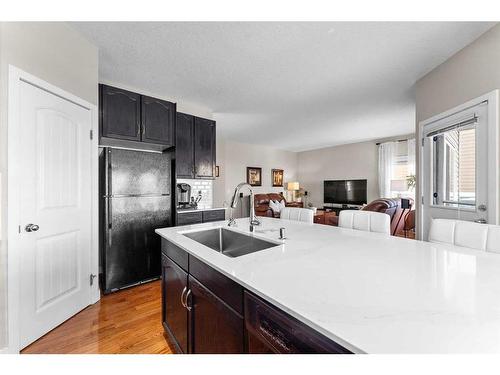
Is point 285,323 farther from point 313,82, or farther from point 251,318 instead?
point 313,82

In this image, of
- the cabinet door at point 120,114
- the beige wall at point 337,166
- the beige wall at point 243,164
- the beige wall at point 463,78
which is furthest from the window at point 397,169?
the cabinet door at point 120,114

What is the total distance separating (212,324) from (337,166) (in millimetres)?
7087

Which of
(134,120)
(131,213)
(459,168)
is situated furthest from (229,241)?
(459,168)

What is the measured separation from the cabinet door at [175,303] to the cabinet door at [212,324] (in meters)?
0.11

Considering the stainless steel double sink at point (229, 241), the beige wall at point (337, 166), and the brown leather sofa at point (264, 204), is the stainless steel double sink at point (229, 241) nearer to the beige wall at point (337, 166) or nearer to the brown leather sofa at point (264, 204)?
the brown leather sofa at point (264, 204)

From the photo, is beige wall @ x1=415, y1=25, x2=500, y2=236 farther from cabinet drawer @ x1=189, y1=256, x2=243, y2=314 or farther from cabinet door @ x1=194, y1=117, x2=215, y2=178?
cabinet door @ x1=194, y1=117, x2=215, y2=178

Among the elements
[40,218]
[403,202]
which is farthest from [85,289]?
[403,202]

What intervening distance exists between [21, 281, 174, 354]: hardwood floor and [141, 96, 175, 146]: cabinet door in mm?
1783

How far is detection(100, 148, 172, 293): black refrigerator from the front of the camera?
8.16ft

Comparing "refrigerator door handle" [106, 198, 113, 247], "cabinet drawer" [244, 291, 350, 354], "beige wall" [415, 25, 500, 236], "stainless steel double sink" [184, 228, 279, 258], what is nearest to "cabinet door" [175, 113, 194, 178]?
"refrigerator door handle" [106, 198, 113, 247]

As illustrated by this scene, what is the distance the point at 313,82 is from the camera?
2.91 m

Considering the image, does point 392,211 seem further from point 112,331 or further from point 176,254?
point 112,331

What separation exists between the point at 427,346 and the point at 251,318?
0.49 m

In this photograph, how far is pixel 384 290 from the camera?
0.70m
